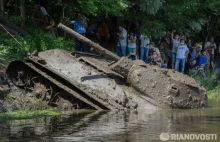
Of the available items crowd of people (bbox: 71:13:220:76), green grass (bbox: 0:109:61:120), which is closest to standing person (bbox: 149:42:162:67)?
crowd of people (bbox: 71:13:220:76)

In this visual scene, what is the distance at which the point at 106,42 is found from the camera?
1076 inches

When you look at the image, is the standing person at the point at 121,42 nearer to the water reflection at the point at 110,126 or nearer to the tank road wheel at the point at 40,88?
the tank road wheel at the point at 40,88

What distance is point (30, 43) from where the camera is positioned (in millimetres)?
21547

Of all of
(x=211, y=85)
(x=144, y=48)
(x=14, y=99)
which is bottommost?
(x=14, y=99)

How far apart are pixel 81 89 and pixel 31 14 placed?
999cm

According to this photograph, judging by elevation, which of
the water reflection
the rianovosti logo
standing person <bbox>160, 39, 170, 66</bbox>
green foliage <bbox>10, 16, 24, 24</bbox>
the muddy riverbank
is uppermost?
green foliage <bbox>10, 16, 24, 24</bbox>

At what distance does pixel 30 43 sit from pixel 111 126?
9.74m

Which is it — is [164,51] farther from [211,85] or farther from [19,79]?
[19,79]

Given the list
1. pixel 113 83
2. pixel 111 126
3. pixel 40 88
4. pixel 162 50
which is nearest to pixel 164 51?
pixel 162 50

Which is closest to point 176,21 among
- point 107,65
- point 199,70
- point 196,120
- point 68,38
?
point 199,70

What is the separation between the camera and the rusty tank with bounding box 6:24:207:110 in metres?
16.2

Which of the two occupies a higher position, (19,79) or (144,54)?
(144,54)

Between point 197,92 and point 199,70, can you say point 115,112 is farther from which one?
point 199,70

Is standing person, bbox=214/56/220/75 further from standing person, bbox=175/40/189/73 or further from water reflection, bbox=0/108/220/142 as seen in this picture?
water reflection, bbox=0/108/220/142
